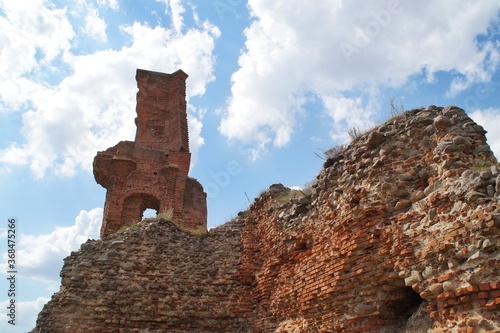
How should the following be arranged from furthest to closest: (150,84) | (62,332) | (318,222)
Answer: (150,84)
(62,332)
(318,222)

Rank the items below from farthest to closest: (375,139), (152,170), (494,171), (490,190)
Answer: (152,170)
(375,139)
(494,171)
(490,190)

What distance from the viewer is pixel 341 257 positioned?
5910 millimetres

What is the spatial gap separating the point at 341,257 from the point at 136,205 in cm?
1219

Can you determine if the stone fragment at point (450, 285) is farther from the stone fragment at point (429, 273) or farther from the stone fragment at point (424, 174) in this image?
the stone fragment at point (424, 174)

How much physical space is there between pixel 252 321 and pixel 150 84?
13787 millimetres

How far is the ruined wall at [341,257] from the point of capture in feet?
14.3

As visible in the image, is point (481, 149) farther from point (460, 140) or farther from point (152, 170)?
point (152, 170)

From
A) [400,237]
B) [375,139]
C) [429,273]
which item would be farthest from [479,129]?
[429,273]

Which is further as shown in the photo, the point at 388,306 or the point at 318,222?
the point at 318,222

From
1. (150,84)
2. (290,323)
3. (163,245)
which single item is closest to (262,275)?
(290,323)

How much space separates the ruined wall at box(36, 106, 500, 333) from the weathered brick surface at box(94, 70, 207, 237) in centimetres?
652

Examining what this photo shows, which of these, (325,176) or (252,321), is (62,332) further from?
(325,176)

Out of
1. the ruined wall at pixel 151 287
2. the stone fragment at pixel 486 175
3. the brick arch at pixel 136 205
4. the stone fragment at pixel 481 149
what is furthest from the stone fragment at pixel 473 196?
the brick arch at pixel 136 205

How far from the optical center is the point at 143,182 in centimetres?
1683
